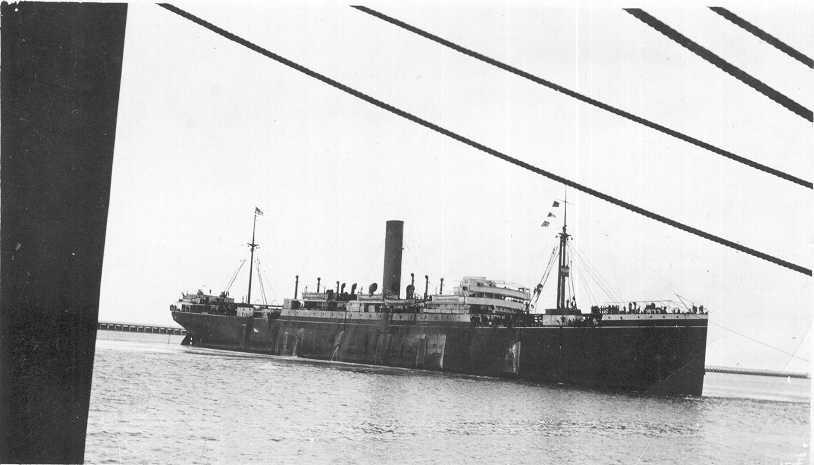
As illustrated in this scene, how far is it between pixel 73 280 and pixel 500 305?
47217 mm

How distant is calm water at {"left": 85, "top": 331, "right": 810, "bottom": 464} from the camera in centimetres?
1612

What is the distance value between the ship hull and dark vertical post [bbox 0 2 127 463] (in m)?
37.9

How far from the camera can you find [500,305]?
160ft

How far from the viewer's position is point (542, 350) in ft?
132

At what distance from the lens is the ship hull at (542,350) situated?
3753 cm

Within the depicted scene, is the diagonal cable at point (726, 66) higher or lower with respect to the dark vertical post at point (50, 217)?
higher

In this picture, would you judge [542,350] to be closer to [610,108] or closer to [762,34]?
[610,108]

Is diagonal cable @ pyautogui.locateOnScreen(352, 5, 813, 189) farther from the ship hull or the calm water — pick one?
the ship hull

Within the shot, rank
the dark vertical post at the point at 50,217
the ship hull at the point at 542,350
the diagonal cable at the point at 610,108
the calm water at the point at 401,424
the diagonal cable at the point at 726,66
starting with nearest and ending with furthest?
the dark vertical post at the point at 50,217 → the diagonal cable at the point at 726,66 → the diagonal cable at the point at 610,108 → the calm water at the point at 401,424 → the ship hull at the point at 542,350

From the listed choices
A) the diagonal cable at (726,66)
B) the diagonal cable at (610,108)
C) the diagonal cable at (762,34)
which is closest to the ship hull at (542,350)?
the diagonal cable at (610,108)

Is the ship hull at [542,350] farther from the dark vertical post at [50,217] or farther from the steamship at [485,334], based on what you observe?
the dark vertical post at [50,217]

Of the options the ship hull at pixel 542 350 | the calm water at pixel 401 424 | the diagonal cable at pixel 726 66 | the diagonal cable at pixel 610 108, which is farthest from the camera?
the ship hull at pixel 542 350

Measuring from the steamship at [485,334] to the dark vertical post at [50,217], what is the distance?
3787 centimetres

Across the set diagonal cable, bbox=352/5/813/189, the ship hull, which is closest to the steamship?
the ship hull
